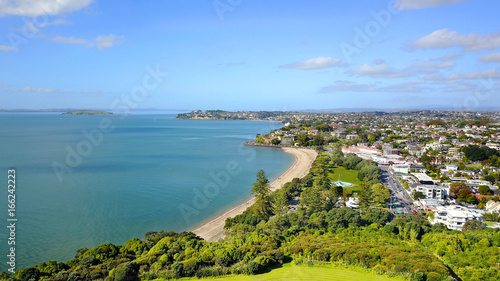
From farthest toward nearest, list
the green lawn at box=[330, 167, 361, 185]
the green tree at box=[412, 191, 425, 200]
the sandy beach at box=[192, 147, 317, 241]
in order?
the green lawn at box=[330, 167, 361, 185] < the green tree at box=[412, 191, 425, 200] < the sandy beach at box=[192, 147, 317, 241]

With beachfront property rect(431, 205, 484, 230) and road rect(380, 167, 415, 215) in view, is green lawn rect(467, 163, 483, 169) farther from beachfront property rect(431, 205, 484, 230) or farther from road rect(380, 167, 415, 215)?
beachfront property rect(431, 205, 484, 230)

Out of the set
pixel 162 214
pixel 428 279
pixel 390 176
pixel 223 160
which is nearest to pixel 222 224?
pixel 162 214

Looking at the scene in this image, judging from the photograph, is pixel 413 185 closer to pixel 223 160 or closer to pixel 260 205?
pixel 260 205

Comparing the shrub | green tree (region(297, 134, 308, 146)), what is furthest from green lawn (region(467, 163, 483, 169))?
the shrub

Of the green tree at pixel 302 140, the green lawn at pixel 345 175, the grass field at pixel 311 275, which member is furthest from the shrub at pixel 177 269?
the green tree at pixel 302 140

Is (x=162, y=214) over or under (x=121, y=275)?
under

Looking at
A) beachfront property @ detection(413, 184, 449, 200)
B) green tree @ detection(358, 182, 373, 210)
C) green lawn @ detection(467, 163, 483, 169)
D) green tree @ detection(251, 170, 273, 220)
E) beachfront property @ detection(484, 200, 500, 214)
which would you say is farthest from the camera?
green lawn @ detection(467, 163, 483, 169)
